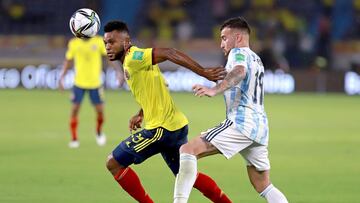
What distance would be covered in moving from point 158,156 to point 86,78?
84.1 inches

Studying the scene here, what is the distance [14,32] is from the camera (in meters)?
31.2

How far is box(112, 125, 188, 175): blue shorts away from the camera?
328 inches

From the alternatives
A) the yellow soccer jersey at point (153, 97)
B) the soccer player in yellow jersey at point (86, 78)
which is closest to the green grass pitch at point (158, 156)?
the soccer player in yellow jersey at point (86, 78)

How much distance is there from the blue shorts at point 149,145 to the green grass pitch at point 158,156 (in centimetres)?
139

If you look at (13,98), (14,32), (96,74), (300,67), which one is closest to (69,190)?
(96,74)

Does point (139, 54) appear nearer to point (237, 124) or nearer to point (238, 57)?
point (238, 57)

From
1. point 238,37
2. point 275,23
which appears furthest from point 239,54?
point 275,23

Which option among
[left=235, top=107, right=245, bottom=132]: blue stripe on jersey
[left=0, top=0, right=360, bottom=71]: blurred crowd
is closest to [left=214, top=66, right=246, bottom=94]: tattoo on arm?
[left=235, top=107, right=245, bottom=132]: blue stripe on jersey

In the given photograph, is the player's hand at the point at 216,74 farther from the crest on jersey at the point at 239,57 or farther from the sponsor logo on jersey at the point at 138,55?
the sponsor logo on jersey at the point at 138,55

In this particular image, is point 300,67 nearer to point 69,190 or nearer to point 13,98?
point 13,98

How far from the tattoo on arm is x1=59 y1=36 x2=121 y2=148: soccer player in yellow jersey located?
794 centimetres

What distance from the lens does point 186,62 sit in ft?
25.6

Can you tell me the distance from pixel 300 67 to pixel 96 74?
46.7 feet

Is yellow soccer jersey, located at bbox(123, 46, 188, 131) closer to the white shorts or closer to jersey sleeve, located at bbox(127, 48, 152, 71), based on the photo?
jersey sleeve, located at bbox(127, 48, 152, 71)
